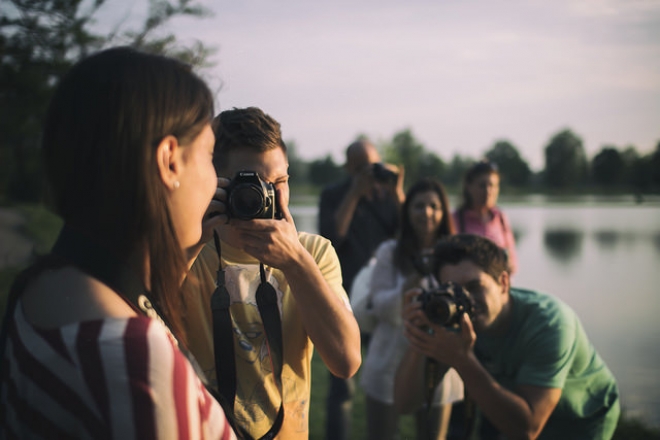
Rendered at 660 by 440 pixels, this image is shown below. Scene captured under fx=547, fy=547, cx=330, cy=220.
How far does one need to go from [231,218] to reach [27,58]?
615cm

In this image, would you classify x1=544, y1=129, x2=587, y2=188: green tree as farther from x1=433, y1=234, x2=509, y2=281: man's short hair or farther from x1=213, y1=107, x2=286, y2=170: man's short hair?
x1=213, y1=107, x2=286, y2=170: man's short hair

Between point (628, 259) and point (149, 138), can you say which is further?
point (628, 259)

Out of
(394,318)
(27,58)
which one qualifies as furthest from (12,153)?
(394,318)

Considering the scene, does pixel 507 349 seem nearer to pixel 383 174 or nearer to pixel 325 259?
pixel 325 259

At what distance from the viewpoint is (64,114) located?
3.34 ft

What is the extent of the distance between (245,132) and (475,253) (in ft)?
4.47

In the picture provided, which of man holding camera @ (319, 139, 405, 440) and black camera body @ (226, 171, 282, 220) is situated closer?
black camera body @ (226, 171, 282, 220)

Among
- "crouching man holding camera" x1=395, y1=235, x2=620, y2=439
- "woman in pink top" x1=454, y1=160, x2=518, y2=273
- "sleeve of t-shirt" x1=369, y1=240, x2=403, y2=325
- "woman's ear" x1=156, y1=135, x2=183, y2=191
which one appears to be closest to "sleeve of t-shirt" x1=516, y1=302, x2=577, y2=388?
"crouching man holding camera" x1=395, y1=235, x2=620, y2=439

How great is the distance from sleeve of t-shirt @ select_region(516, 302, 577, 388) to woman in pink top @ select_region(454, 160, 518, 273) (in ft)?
8.21

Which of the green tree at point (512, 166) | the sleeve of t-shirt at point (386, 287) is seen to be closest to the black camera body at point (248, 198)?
the sleeve of t-shirt at point (386, 287)

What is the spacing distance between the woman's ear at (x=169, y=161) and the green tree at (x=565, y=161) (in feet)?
162

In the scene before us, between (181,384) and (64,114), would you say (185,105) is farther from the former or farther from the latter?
(181,384)

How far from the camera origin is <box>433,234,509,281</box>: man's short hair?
266cm

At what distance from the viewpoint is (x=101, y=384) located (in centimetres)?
87
